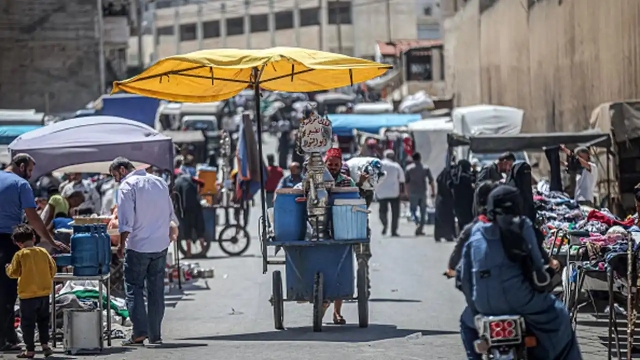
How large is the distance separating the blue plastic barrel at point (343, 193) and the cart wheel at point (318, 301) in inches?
31.8

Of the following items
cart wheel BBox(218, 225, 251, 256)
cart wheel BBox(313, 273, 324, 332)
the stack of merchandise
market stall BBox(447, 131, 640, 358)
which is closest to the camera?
market stall BBox(447, 131, 640, 358)

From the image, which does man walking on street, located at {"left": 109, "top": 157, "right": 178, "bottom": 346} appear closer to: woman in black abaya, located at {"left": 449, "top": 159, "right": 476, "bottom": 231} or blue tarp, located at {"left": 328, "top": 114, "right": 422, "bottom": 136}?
woman in black abaya, located at {"left": 449, "top": 159, "right": 476, "bottom": 231}

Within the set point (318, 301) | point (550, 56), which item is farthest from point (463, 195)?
point (318, 301)

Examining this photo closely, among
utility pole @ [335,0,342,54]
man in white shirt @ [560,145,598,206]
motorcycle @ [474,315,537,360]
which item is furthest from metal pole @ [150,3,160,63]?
motorcycle @ [474,315,537,360]

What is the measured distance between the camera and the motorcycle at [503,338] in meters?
7.86

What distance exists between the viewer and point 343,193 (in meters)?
13.3

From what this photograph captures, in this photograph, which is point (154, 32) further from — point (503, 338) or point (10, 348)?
point (503, 338)

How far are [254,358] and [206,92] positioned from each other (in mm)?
4647

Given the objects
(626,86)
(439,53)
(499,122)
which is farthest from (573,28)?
(439,53)

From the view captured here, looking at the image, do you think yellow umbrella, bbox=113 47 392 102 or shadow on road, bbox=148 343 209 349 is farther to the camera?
yellow umbrella, bbox=113 47 392 102

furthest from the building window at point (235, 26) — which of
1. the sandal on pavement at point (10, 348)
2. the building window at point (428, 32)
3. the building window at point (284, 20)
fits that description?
the sandal on pavement at point (10, 348)

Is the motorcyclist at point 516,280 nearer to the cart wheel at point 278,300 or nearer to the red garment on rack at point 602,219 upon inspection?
the red garment on rack at point 602,219

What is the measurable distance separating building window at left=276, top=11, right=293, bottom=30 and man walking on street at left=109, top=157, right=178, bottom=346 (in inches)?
2906

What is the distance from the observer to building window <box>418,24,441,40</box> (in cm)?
8125
